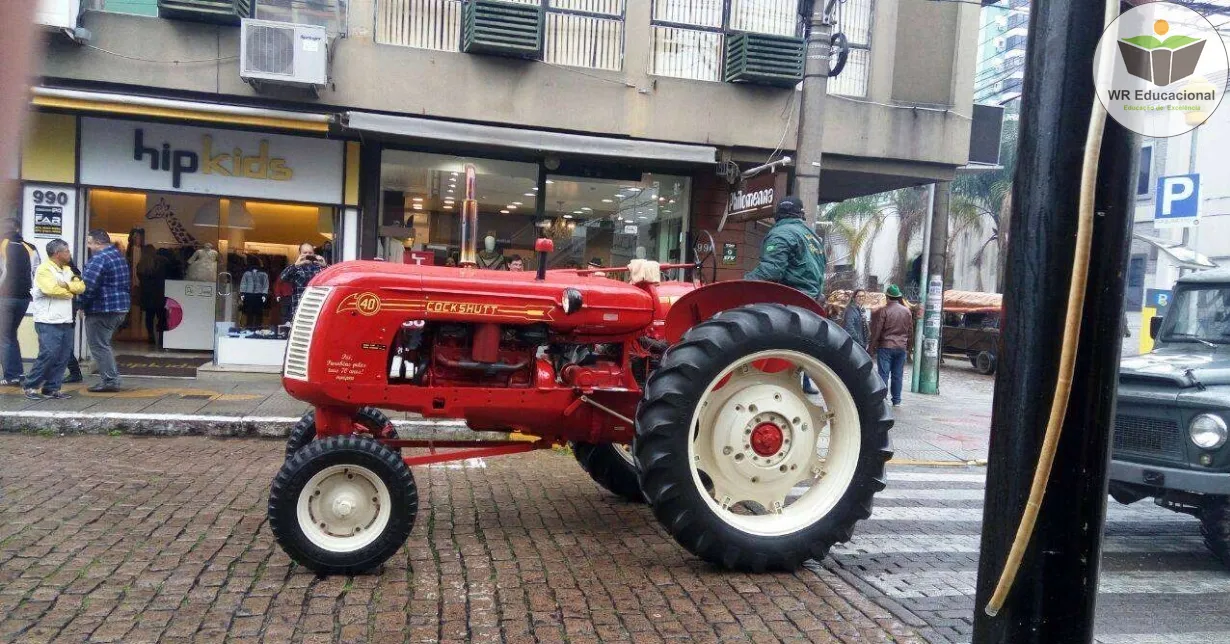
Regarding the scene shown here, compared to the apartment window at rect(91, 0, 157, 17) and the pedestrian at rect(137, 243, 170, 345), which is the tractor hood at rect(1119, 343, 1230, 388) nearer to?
the apartment window at rect(91, 0, 157, 17)

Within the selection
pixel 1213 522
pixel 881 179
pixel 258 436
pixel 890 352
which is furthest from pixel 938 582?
pixel 881 179

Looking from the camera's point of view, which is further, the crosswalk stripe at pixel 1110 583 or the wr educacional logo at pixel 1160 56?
the crosswalk stripe at pixel 1110 583

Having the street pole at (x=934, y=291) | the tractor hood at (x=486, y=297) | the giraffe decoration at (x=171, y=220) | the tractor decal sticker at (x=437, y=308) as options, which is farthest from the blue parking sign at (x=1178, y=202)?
the giraffe decoration at (x=171, y=220)

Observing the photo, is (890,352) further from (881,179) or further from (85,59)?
(85,59)

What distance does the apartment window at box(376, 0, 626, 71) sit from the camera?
12.3 m

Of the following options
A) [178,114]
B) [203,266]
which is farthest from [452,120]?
[203,266]

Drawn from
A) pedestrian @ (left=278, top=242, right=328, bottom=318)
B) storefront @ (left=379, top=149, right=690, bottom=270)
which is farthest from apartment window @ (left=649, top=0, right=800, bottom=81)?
pedestrian @ (left=278, top=242, right=328, bottom=318)

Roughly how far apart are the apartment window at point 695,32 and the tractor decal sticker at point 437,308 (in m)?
8.67

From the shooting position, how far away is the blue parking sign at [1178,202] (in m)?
11.3

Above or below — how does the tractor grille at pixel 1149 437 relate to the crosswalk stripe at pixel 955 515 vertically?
above

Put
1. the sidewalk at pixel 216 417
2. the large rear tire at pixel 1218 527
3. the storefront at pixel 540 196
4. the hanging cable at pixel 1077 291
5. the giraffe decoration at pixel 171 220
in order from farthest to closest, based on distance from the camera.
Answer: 1. the giraffe decoration at pixel 171 220
2. the storefront at pixel 540 196
3. the sidewalk at pixel 216 417
4. the large rear tire at pixel 1218 527
5. the hanging cable at pixel 1077 291

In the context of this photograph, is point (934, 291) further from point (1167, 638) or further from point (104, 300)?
point (104, 300)

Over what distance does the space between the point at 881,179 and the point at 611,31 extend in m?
5.17

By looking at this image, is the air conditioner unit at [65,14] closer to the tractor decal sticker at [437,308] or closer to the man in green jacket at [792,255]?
the tractor decal sticker at [437,308]
